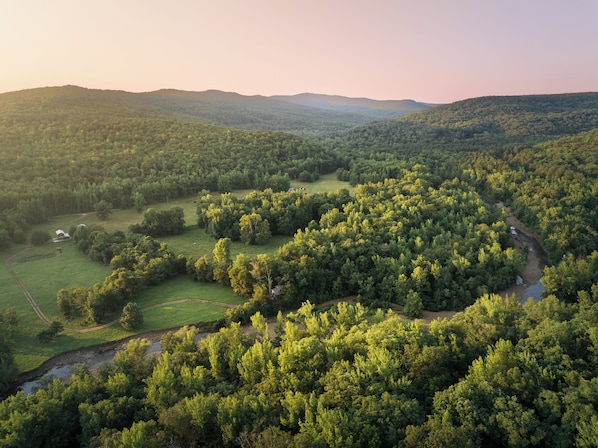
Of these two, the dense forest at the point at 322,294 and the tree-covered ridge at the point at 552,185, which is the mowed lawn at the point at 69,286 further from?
the tree-covered ridge at the point at 552,185

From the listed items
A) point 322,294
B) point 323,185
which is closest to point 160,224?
point 322,294

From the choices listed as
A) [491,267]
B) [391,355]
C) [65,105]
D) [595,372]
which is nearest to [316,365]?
[391,355]

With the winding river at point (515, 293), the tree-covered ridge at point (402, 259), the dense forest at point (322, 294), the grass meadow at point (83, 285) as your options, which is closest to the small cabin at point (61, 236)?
the grass meadow at point (83, 285)

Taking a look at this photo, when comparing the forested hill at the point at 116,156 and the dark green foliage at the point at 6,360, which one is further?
the forested hill at the point at 116,156

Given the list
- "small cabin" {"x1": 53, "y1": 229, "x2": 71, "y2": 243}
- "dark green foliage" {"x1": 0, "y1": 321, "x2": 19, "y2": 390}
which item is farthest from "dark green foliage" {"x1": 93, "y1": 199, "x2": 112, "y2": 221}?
"dark green foliage" {"x1": 0, "y1": 321, "x2": 19, "y2": 390}

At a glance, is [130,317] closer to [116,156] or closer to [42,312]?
[42,312]

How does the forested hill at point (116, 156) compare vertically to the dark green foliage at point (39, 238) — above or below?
above
